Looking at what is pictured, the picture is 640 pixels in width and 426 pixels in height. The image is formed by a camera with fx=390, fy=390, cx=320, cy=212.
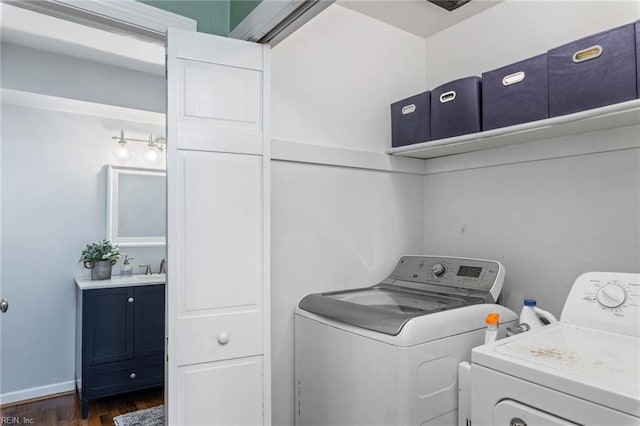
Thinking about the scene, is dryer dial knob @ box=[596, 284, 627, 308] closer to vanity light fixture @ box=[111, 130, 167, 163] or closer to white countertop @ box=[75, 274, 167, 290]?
white countertop @ box=[75, 274, 167, 290]

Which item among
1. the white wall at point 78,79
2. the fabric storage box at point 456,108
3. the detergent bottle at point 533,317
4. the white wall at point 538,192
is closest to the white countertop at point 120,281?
the white wall at point 78,79

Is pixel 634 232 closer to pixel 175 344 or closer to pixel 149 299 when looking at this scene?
pixel 175 344

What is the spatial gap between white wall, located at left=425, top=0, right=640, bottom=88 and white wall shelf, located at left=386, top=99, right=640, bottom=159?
18.8 inches

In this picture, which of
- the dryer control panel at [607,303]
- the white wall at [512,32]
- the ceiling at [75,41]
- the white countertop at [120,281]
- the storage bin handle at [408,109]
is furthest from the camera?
the white countertop at [120,281]

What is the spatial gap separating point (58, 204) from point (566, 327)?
353 cm

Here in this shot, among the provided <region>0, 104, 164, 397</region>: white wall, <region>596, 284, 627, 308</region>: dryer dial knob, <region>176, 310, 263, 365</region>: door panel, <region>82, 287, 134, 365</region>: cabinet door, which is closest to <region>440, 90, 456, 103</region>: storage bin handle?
<region>596, 284, 627, 308</region>: dryer dial knob

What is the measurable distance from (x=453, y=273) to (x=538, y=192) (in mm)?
574

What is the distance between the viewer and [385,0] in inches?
84.4

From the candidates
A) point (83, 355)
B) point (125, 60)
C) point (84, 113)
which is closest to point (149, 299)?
point (83, 355)

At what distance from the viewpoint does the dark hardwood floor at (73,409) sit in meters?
2.73

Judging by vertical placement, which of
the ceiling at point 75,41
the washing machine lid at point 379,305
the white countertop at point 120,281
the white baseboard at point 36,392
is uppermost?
the ceiling at point 75,41

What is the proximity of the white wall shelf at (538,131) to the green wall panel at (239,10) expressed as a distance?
3.54 feet

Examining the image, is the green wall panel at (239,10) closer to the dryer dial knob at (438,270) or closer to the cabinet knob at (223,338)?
the cabinet knob at (223,338)

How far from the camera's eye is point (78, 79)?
3.04 metres
